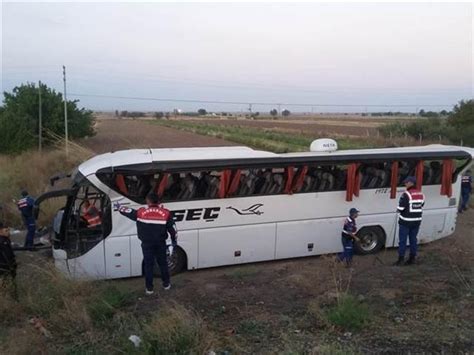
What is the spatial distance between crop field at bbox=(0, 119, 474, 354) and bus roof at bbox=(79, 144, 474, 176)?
2214 mm

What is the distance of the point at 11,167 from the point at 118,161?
49.7 ft

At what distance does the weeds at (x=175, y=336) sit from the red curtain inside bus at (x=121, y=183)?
3716mm

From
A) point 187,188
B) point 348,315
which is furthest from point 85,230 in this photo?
point 348,315

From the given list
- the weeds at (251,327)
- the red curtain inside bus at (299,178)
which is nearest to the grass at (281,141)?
the red curtain inside bus at (299,178)

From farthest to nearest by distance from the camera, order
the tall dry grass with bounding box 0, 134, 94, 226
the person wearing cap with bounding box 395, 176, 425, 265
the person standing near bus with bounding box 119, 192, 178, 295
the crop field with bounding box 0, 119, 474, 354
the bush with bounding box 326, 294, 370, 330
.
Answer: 1. the tall dry grass with bounding box 0, 134, 94, 226
2. the person wearing cap with bounding box 395, 176, 425, 265
3. the person standing near bus with bounding box 119, 192, 178, 295
4. the bush with bounding box 326, 294, 370, 330
5. the crop field with bounding box 0, 119, 474, 354

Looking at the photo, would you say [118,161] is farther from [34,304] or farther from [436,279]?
[436,279]

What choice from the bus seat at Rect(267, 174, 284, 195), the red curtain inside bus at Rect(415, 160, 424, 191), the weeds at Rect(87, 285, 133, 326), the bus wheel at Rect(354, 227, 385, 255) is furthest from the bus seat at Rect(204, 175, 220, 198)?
the red curtain inside bus at Rect(415, 160, 424, 191)

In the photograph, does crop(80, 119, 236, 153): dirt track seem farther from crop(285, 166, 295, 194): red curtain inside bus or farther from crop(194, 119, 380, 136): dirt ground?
crop(285, 166, 295, 194): red curtain inside bus

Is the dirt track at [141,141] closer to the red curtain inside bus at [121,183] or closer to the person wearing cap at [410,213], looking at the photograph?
the red curtain inside bus at [121,183]

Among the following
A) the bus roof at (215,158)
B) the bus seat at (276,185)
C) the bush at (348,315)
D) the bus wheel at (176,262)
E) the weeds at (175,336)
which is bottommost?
the bus wheel at (176,262)

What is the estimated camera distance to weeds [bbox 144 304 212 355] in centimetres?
530

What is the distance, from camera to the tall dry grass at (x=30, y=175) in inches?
582

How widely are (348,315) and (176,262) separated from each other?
4241 mm

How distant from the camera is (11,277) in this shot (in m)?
7.54
